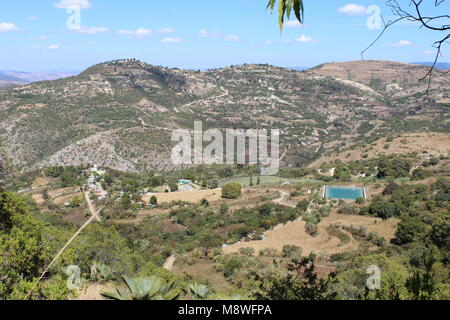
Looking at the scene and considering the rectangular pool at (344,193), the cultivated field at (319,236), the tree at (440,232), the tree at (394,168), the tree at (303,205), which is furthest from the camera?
the tree at (394,168)

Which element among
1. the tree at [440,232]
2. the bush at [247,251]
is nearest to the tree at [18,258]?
the bush at [247,251]

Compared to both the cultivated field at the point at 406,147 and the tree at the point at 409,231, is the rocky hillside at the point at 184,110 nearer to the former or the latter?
the cultivated field at the point at 406,147

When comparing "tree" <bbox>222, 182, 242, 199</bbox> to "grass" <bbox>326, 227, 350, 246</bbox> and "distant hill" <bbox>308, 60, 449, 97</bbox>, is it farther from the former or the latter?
"distant hill" <bbox>308, 60, 449, 97</bbox>

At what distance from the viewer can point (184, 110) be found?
8275 cm

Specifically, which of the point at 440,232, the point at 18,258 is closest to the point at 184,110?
the point at 440,232

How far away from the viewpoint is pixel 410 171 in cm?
3997

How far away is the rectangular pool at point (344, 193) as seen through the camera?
33375mm

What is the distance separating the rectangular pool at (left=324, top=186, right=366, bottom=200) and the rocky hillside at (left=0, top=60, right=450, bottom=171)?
925 inches

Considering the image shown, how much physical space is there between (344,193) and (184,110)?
53.7m

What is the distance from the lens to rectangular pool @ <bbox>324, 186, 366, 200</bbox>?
33375 millimetres

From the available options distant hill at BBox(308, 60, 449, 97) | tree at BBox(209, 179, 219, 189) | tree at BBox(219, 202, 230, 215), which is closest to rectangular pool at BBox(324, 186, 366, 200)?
tree at BBox(219, 202, 230, 215)

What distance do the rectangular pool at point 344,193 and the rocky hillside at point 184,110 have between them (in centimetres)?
2349

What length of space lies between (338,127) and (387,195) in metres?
51.8

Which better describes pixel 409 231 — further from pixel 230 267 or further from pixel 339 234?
pixel 230 267
